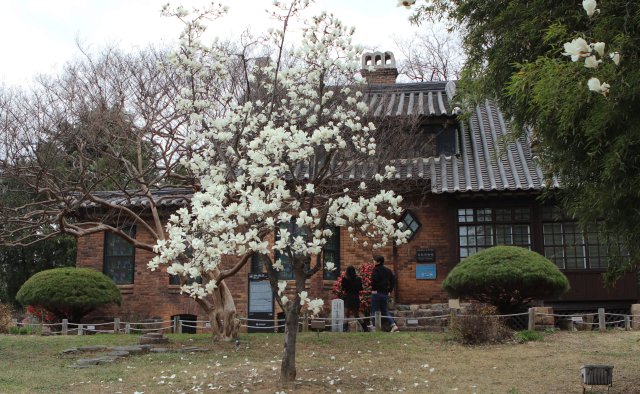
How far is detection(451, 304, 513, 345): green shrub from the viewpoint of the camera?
11.1 metres

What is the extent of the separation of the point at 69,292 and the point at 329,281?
756 centimetres

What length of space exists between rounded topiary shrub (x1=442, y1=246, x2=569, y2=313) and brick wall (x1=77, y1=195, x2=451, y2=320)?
374 cm

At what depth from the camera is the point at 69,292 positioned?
16.4 m

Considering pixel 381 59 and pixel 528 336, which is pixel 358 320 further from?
pixel 381 59

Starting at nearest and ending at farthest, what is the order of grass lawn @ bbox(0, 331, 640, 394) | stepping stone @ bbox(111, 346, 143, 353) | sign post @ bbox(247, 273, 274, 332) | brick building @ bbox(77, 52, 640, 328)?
grass lawn @ bbox(0, 331, 640, 394) < stepping stone @ bbox(111, 346, 143, 353) < brick building @ bbox(77, 52, 640, 328) < sign post @ bbox(247, 273, 274, 332)

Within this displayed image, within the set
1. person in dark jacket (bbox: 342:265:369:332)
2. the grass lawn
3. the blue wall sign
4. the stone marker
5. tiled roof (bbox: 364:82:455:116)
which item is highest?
tiled roof (bbox: 364:82:455:116)

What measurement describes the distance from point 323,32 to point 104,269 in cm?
1327

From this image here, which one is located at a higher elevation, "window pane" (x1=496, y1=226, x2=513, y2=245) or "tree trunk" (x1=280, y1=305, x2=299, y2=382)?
"window pane" (x1=496, y1=226, x2=513, y2=245)

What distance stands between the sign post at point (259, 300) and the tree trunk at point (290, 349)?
9395 mm

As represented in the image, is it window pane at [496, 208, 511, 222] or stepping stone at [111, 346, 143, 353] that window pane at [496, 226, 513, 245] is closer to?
window pane at [496, 208, 511, 222]

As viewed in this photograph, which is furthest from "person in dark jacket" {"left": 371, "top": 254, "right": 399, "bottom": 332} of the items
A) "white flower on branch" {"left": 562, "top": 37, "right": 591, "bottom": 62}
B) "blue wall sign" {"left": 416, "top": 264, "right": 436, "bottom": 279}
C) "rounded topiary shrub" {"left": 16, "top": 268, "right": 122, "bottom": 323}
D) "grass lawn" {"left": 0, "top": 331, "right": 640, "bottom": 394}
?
"white flower on branch" {"left": 562, "top": 37, "right": 591, "bottom": 62}

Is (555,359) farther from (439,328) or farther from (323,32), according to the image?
(323,32)

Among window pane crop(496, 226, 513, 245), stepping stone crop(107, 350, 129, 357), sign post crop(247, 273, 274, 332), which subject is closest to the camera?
stepping stone crop(107, 350, 129, 357)

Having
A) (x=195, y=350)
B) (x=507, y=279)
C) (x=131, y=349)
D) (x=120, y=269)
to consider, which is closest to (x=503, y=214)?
(x=507, y=279)
